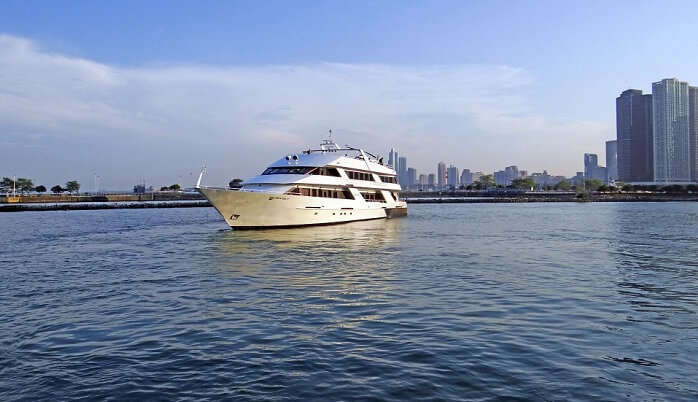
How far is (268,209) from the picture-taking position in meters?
40.5

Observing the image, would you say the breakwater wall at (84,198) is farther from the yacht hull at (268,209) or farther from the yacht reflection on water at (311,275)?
the yacht reflection on water at (311,275)

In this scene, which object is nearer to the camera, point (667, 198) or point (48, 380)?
point (48, 380)

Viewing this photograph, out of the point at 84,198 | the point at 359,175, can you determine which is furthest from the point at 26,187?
the point at 359,175

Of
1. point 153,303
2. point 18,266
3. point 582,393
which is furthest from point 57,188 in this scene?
point 582,393

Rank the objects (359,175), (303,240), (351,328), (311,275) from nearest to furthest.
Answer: (351,328) → (311,275) → (303,240) → (359,175)

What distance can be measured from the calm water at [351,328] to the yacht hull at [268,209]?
47.3ft

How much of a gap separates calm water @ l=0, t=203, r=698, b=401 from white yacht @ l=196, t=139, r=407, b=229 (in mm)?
14914

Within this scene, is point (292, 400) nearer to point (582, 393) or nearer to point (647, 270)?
point (582, 393)

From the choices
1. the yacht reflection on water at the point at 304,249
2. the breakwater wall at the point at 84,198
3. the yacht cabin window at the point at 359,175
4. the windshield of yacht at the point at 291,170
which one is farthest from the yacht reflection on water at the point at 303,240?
the breakwater wall at the point at 84,198

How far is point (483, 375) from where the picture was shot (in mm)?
8570

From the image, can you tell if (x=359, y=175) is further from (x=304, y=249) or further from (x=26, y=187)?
(x=26, y=187)

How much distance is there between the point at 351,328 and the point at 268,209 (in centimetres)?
2957

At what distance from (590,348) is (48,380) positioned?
10.4m

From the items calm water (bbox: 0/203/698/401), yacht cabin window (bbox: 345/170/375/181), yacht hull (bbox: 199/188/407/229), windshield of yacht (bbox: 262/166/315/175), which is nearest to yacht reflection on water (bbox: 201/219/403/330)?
calm water (bbox: 0/203/698/401)
